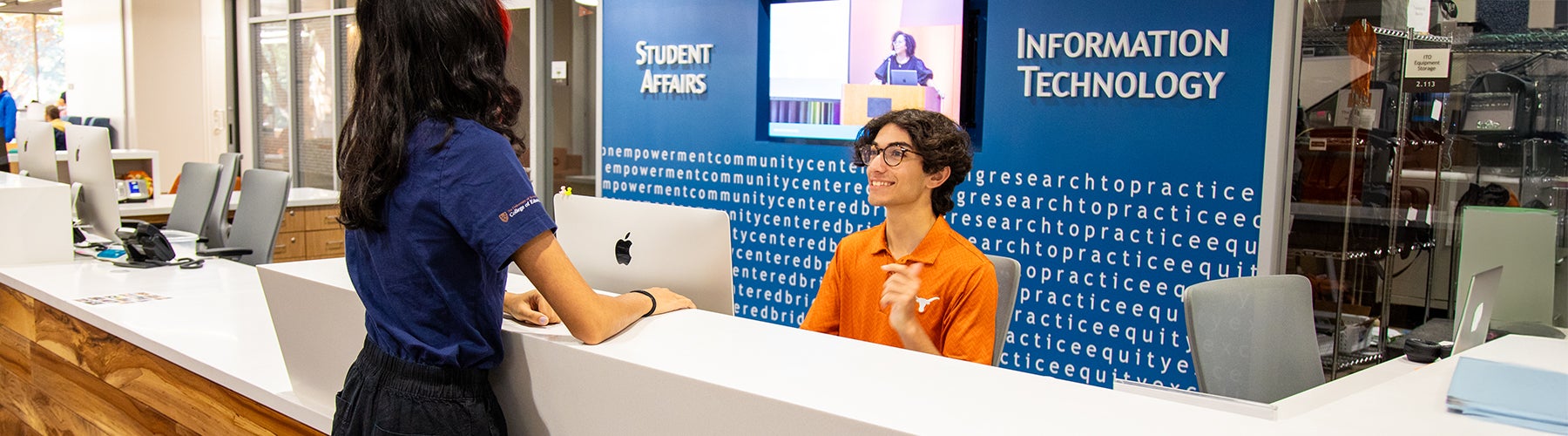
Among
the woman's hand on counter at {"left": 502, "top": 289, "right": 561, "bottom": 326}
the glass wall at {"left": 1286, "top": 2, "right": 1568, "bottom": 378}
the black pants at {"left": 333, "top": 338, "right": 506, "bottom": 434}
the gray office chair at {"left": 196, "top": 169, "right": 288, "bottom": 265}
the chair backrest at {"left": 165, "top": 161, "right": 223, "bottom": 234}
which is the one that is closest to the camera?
the black pants at {"left": 333, "top": 338, "right": 506, "bottom": 434}

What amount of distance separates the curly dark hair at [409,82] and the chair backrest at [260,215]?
3.69m

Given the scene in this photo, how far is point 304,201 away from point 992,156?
4.06m

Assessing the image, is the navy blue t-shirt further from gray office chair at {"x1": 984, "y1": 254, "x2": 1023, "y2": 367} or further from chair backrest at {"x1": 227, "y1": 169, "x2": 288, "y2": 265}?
chair backrest at {"x1": 227, "y1": 169, "x2": 288, "y2": 265}

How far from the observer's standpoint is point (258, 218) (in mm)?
4984

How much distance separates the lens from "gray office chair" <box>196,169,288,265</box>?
4.88 meters

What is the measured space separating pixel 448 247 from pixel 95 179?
11.6 ft

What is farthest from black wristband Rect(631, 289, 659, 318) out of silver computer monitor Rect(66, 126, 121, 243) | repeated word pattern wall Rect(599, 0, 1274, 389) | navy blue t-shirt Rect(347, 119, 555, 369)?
silver computer monitor Rect(66, 126, 121, 243)

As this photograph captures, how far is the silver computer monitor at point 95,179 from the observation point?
165 inches

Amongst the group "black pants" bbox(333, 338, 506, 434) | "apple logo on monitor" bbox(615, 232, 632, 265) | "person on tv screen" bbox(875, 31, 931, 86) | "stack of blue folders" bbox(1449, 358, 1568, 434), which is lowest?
"black pants" bbox(333, 338, 506, 434)

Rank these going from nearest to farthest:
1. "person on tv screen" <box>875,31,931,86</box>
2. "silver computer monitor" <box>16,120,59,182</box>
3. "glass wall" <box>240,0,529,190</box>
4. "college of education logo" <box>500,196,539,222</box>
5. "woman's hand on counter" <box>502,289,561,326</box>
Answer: "college of education logo" <box>500,196,539,222</box>, "woman's hand on counter" <box>502,289,561,326</box>, "silver computer monitor" <box>16,120,59,182</box>, "person on tv screen" <box>875,31,931,86</box>, "glass wall" <box>240,0,529,190</box>

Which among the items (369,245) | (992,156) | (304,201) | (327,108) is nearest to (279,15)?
(327,108)

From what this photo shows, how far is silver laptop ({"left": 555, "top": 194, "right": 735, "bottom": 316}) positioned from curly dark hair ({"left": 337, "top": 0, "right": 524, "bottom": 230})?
569 millimetres

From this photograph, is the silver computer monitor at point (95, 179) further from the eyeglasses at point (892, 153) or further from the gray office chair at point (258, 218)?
the eyeglasses at point (892, 153)

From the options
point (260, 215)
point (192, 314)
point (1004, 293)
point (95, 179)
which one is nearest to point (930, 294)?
point (1004, 293)
